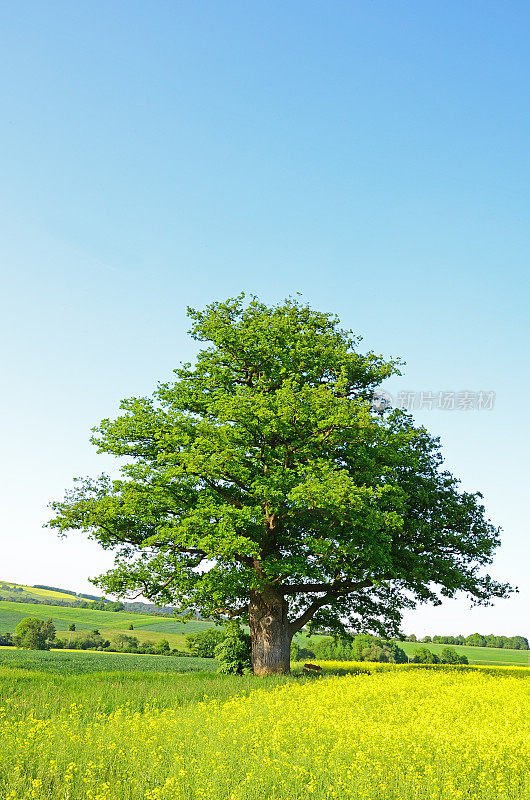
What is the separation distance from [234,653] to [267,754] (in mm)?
16470

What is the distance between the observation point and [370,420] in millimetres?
22719

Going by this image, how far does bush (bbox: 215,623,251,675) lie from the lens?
80.2 ft

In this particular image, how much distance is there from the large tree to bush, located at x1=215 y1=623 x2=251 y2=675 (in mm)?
877

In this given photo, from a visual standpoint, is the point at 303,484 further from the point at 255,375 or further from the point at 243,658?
the point at 243,658

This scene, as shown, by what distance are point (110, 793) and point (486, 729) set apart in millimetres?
7721

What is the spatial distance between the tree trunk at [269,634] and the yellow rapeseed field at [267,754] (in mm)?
10256

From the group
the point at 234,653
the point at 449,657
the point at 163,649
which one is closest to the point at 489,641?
the point at 449,657

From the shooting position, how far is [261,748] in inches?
380

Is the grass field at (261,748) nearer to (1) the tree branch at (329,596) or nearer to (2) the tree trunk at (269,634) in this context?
(2) the tree trunk at (269,634)

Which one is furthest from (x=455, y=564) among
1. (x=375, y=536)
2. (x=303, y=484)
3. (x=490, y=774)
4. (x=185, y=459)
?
(x=490, y=774)

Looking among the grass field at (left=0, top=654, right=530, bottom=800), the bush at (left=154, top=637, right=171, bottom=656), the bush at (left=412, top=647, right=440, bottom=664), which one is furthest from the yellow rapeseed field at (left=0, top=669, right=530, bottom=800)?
the bush at (left=412, top=647, right=440, bottom=664)

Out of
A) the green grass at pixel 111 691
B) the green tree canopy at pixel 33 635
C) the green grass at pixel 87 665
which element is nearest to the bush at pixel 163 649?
the green tree canopy at pixel 33 635

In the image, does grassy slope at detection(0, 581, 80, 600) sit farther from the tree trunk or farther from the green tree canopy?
the tree trunk

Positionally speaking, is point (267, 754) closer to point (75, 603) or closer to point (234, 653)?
point (234, 653)
